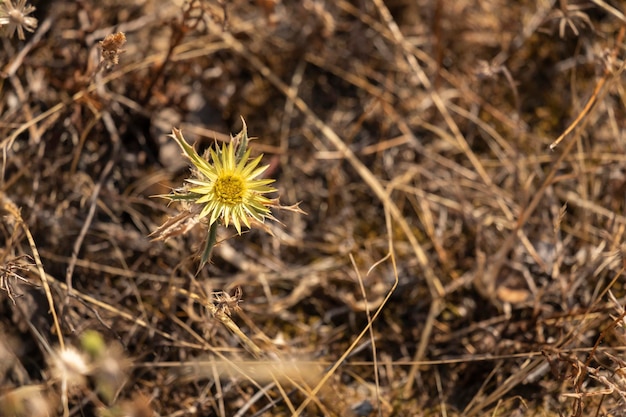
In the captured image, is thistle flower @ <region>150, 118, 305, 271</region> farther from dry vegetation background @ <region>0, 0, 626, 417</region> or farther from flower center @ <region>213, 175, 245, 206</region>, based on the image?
dry vegetation background @ <region>0, 0, 626, 417</region>

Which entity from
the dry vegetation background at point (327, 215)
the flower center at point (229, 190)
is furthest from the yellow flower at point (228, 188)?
the dry vegetation background at point (327, 215)

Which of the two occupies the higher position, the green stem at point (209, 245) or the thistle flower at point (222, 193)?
the thistle flower at point (222, 193)

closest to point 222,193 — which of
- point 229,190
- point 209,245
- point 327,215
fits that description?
point 229,190

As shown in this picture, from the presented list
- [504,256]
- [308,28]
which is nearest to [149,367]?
[504,256]

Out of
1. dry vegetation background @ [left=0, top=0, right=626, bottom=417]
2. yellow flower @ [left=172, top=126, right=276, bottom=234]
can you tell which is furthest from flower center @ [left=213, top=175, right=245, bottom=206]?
dry vegetation background @ [left=0, top=0, right=626, bottom=417]

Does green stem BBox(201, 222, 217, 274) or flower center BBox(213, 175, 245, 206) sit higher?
flower center BBox(213, 175, 245, 206)

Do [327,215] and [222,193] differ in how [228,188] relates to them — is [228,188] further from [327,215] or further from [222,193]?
[327,215]

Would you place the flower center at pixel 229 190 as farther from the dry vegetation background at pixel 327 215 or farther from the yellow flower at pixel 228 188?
the dry vegetation background at pixel 327 215

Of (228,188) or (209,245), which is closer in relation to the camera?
(209,245)

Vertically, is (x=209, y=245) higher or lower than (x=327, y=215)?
higher
